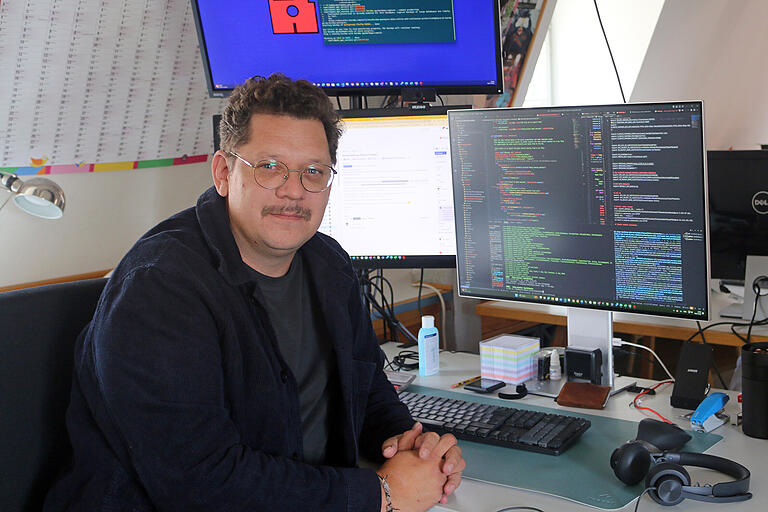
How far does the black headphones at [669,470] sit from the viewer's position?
45.0 inches

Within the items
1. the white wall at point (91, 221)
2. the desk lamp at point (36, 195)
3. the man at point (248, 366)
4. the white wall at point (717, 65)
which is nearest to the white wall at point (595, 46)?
the white wall at point (717, 65)

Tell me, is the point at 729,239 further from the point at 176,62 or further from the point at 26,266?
the point at 26,266

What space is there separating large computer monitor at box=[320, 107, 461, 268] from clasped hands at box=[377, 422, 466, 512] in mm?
715

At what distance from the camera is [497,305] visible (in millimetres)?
2688

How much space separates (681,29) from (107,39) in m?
3.03

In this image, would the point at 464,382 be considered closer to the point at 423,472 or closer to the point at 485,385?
the point at 485,385

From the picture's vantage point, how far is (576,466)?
1288mm

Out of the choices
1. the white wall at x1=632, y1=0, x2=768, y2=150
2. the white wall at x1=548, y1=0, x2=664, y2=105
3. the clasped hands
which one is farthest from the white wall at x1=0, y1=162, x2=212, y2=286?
the white wall at x1=632, y1=0, x2=768, y2=150

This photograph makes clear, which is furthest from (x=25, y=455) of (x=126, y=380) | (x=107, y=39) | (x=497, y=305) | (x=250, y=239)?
(x=497, y=305)

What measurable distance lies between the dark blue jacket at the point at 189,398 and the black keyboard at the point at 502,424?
0.28 m

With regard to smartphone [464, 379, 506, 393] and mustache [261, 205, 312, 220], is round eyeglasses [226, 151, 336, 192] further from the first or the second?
smartphone [464, 379, 506, 393]

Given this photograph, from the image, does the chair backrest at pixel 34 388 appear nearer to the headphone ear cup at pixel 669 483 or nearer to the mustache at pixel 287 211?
the mustache at pixel 287 211

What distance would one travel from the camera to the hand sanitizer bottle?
1855mm

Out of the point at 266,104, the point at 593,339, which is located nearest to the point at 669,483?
the point at 593,339
